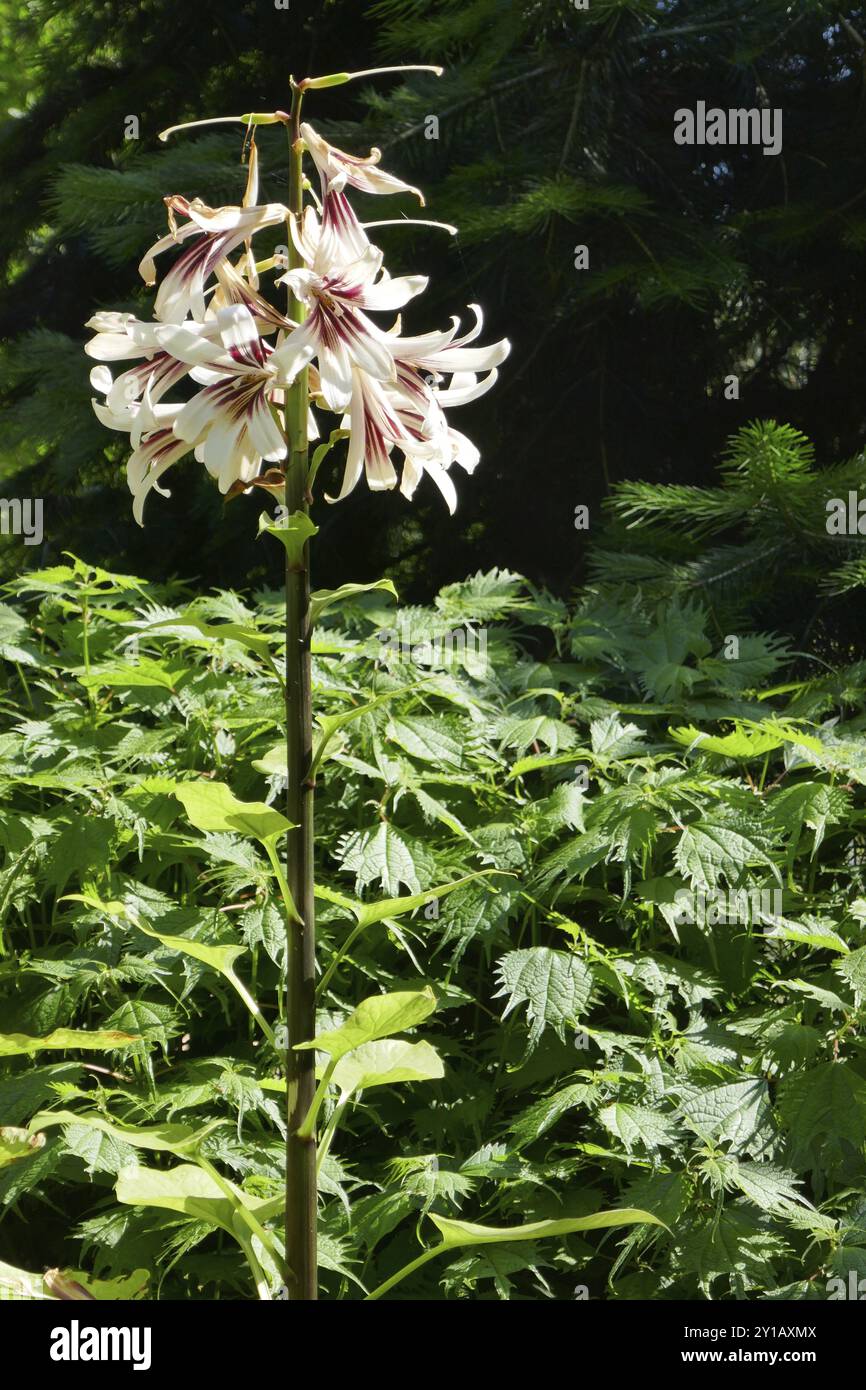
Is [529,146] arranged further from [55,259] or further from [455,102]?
[55,259]

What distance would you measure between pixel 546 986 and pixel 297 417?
79cm

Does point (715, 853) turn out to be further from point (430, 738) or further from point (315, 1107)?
point (315, 1107)

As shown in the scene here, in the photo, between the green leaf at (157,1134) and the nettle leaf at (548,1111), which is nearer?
the green leaf at (157,1134)

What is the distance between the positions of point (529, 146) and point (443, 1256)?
226 centimetres

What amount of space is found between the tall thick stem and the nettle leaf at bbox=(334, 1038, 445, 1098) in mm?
37

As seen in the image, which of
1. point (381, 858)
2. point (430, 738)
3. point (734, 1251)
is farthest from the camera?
point (430, 738)

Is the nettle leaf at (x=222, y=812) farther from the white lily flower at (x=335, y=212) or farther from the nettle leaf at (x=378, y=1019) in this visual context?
the white lily flower at (x=335, y=212)

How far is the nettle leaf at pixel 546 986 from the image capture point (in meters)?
1.32

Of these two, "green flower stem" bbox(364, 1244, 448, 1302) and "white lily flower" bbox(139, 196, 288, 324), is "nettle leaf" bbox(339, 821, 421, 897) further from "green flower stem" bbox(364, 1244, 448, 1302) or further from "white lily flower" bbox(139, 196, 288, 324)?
"white lily flower" bbox(139, 196, 288, 324)

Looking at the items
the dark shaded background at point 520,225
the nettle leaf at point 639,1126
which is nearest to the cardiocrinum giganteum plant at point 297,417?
the nettle leaf at point 639,1126

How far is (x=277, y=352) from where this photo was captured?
29.0 inches

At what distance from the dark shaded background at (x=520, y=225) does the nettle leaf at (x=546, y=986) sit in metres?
1.33

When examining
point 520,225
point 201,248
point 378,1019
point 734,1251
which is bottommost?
point 734,1251
